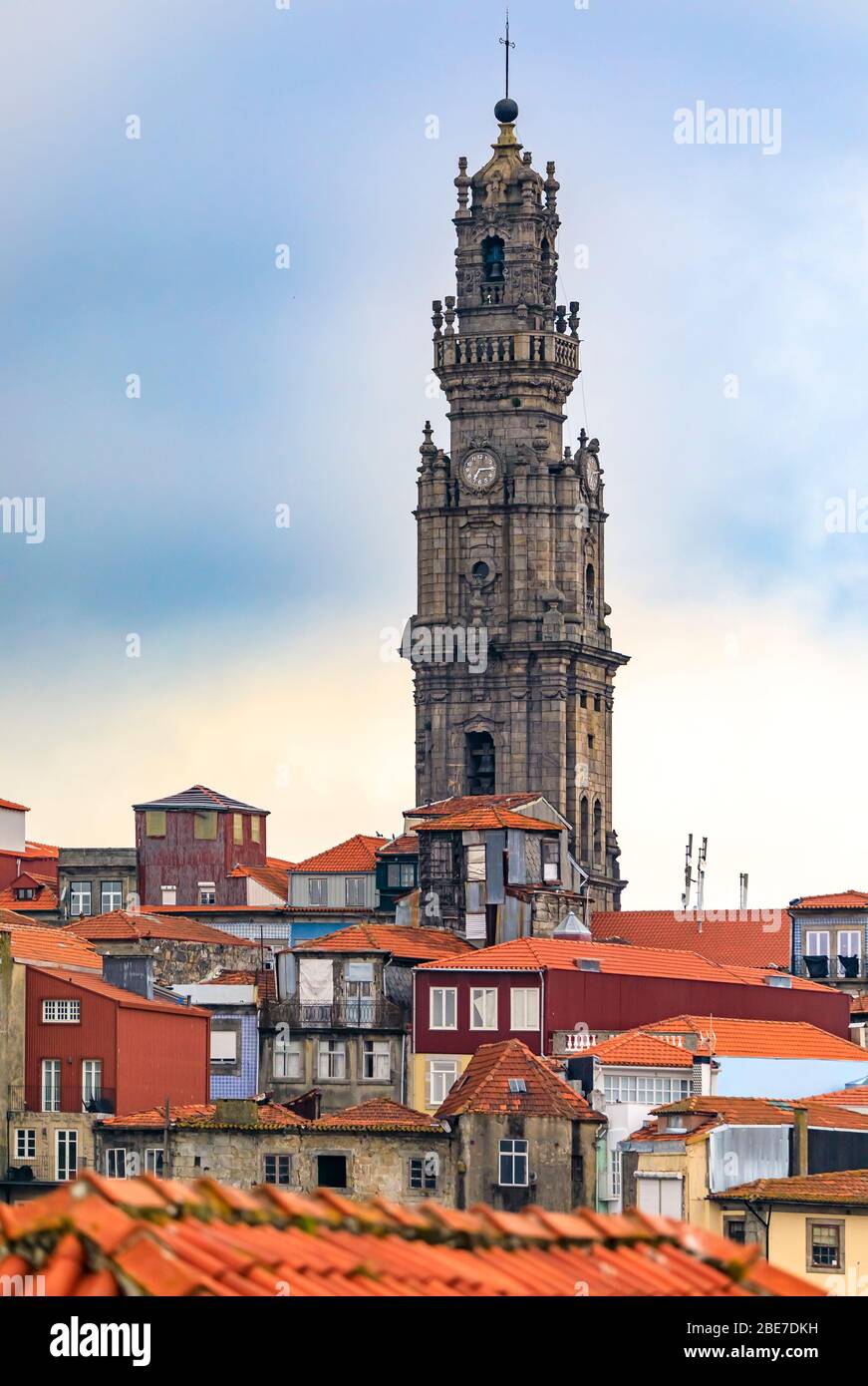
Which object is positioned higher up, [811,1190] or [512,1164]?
[811,1190]

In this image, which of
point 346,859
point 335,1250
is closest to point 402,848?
point 346,859

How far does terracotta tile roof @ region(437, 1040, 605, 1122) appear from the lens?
84.9 meters

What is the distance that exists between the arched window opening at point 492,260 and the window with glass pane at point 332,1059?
203 feet

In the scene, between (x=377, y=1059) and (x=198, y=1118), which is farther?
(x=377, y=1059)

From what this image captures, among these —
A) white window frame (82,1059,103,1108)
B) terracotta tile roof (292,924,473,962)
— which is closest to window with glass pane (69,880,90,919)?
terracotta tile roof (292,924,473,962)

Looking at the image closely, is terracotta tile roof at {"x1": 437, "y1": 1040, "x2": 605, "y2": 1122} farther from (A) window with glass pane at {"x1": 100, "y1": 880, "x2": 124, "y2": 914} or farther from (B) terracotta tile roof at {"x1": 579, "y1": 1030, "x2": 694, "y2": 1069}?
(A) window with glass pane at {"x1": 100, "y1": 880, "x2": 124, "y2": 914}

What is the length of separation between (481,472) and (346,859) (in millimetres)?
30151

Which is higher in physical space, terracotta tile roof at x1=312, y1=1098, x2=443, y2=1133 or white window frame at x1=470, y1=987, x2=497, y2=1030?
white window frame at x1=470, y1=987, x2=497, y2=1030

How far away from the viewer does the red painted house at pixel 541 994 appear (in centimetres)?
10100

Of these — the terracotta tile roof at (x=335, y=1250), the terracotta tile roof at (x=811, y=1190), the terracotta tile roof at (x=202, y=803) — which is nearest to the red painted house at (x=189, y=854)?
the terracotta tile roof at (x=202, y=803)

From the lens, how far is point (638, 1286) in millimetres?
20328

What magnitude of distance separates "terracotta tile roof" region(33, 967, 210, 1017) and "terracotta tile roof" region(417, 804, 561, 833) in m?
16.5

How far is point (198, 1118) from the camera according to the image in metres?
89.2

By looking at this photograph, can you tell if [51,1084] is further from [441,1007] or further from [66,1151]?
[441,1007]
